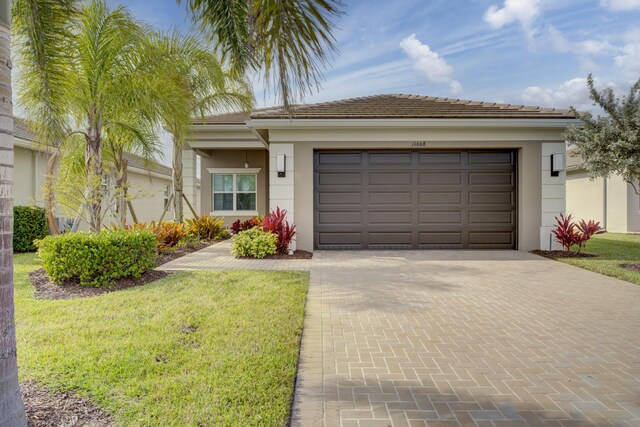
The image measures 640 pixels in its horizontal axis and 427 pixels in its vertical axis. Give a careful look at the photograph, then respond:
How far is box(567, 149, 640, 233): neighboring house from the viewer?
16.5 metres

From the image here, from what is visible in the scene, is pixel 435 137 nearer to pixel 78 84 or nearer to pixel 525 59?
pixel 525 59

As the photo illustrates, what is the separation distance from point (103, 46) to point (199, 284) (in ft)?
16.6

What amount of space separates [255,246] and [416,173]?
502cm

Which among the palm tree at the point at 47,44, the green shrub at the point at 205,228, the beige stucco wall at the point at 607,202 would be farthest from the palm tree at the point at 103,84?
the beige stucco wall at the point at 607,202

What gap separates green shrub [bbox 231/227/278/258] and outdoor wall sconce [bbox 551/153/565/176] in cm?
780

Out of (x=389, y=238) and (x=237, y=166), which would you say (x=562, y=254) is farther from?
(x=237, y=166)

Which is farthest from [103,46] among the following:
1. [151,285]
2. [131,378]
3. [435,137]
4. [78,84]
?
[435,137]

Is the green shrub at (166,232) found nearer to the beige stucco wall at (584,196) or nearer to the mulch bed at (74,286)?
the mulch bed at (74,286)

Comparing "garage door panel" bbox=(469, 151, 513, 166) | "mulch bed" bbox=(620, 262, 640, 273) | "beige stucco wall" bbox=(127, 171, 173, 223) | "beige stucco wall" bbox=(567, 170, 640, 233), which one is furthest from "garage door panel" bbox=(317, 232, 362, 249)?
"beige stucco wall" bbox=(127, 171, 173, 223)

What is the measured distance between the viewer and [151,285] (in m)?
6.21

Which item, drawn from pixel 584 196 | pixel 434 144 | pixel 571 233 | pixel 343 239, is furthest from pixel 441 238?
pixel 584 196

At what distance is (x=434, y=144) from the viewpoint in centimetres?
1014

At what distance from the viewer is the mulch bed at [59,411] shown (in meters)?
2.40

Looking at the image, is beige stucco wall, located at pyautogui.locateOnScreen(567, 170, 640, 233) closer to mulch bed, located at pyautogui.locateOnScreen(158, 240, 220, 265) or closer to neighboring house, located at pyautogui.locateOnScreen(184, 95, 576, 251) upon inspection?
neighboring house, located at pyautogui.locateOnScreen(184, 95, 576, 251)
